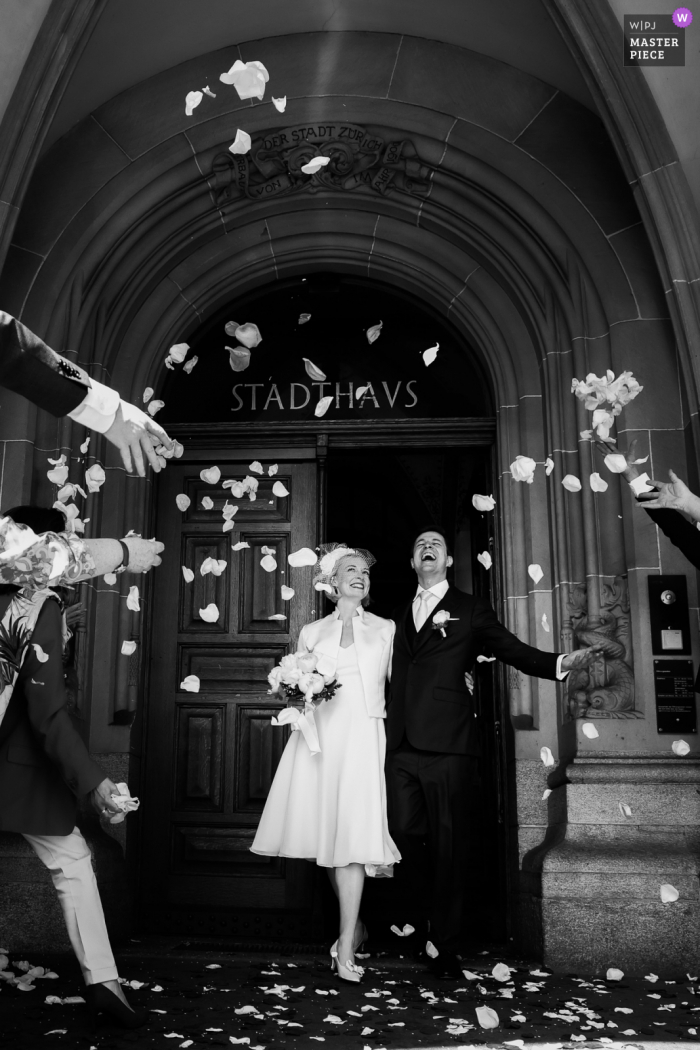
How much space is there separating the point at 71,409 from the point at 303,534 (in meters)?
3.65

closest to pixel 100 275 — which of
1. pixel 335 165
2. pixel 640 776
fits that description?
pixel 335 165

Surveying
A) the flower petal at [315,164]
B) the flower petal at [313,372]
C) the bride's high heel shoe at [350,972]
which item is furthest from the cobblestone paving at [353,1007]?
the flower petal at [315,164]

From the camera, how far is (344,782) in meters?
4.67

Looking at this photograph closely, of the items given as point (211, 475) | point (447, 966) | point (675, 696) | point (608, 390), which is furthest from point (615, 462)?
point (211, 475)

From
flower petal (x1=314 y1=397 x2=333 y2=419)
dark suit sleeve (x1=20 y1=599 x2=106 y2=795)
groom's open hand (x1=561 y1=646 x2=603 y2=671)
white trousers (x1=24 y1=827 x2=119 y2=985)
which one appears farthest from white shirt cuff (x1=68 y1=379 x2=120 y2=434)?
flower petal (x1=314 y1=397 x2=333 y2=419)

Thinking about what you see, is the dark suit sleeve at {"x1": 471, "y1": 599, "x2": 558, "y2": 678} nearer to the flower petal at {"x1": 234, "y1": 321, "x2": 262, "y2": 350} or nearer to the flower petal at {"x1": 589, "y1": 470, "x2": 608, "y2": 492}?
the flower petal at {"x1": 589, "y1": 470, "x2": 608, "y2": 492}

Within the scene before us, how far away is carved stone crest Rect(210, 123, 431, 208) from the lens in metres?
6.05

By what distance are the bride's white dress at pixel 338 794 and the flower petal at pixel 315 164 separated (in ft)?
8.99

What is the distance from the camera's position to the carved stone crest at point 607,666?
5121 millimetres

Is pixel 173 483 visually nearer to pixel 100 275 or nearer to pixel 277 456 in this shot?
pixel 277 456

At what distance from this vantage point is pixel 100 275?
596 centimetres

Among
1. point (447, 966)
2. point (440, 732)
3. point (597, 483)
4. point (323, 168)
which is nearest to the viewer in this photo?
point (447, 966)

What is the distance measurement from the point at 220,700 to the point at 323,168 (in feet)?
10.5

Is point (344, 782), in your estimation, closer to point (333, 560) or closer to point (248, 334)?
point (333, 560)
